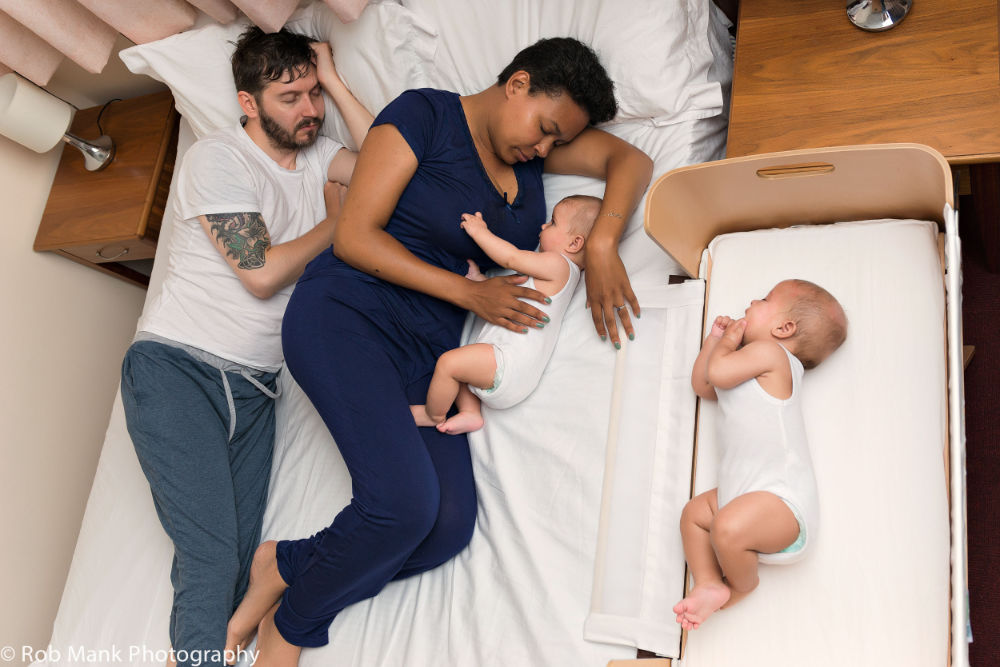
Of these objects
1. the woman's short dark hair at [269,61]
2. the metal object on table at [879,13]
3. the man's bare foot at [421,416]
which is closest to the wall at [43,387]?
→ the woman's short dark hair at [269,61]

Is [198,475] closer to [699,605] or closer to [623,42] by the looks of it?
[699,605]

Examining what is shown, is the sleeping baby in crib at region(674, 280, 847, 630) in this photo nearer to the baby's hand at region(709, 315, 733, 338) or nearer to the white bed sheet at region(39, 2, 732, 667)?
the baby's hand at region(709, 315, 733, 338)

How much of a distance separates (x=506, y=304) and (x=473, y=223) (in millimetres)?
210

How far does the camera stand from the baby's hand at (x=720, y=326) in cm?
167

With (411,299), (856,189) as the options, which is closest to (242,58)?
(411,299)

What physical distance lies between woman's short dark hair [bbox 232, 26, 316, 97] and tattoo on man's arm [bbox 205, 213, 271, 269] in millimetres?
348

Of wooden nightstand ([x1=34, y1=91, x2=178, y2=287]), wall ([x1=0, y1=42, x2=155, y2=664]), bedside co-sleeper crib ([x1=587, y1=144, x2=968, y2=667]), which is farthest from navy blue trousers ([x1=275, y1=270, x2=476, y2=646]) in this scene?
wall ([x1=0, y1=42, x2=155, y2=664])

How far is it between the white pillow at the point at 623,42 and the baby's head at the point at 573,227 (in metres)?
0.29

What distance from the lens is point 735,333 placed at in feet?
5.28

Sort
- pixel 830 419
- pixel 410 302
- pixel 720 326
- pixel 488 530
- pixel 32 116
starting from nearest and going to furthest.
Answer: pixel 830 419
pixel 720 326
pixel 488 530
pixel 410 302
pixel 32 116

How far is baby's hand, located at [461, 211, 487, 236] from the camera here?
1845 mm

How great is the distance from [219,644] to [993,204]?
2.09m

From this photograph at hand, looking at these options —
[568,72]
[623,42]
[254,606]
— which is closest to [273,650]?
[254,606]

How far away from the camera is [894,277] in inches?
64.2
